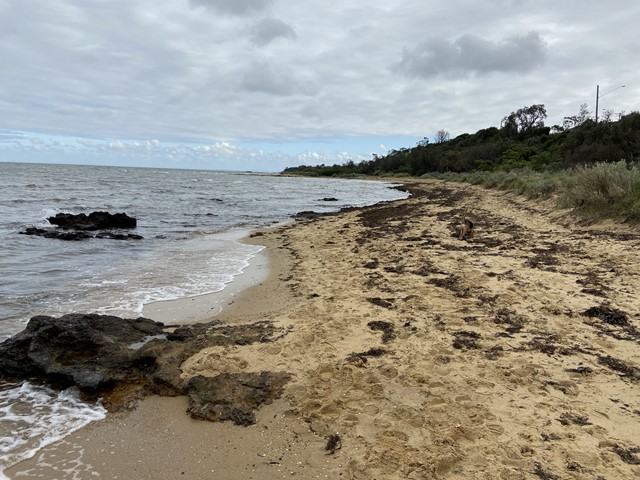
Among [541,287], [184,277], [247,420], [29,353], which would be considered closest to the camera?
[247,420]

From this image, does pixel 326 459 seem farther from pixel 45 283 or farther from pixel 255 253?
pixel 255 253

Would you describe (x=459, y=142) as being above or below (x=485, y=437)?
above

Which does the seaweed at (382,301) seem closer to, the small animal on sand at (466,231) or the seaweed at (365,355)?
the seaweed at (365,355)

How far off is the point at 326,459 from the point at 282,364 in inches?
60.0

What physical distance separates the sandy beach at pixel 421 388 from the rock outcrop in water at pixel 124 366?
14 cm

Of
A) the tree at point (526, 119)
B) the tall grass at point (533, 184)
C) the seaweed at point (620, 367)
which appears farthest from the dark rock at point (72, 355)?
the tree at point (526, 119)

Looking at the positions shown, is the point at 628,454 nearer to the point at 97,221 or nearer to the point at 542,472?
the point at 542,472

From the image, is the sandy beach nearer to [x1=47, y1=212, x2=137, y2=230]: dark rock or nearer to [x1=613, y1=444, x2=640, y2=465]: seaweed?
[x1=613, y1=444, x2=640, y2=465]: seaweed

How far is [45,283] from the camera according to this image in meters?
8.12

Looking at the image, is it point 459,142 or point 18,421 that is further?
point 459,142

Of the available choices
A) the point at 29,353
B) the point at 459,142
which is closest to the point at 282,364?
the point at 29,353

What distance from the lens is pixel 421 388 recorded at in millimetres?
3814

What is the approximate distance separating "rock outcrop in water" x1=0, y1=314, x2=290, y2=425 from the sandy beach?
0.14m

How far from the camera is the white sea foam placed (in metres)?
3.26
